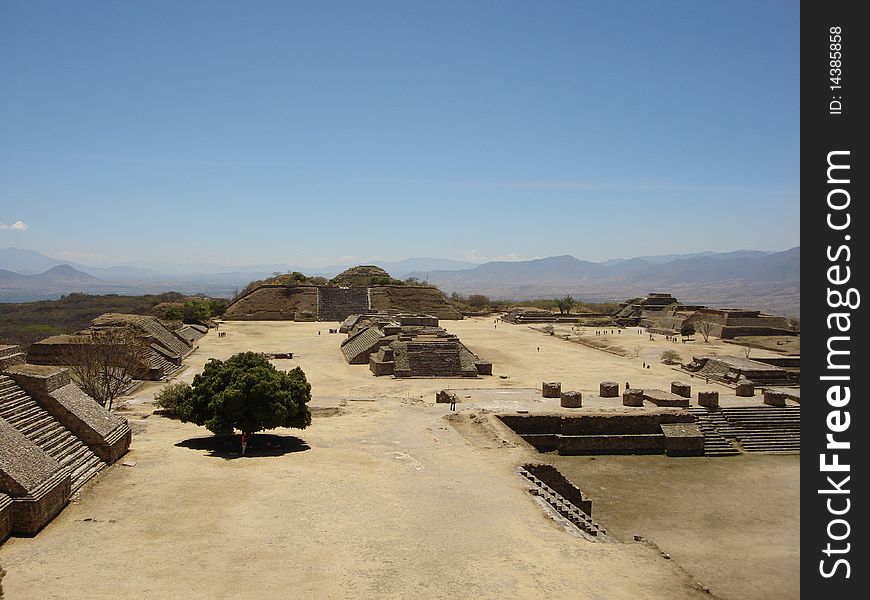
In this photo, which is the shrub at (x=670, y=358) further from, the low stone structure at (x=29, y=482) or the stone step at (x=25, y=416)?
the low stone structure at (x=29, y=482)

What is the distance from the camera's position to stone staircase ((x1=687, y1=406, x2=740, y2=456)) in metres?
22.9

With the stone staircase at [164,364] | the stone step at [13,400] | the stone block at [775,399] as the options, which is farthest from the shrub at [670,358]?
the stone step at [13,400]

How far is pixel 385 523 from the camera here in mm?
12914

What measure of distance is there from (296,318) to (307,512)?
52.4 metres

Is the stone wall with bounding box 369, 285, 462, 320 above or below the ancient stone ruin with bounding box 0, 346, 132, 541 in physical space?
above

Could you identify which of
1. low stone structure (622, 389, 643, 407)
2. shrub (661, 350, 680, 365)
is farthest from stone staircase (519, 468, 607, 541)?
shrub (661, 350, 680, 365)

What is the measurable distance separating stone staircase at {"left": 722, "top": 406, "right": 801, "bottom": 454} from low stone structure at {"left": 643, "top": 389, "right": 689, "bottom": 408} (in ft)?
4.85

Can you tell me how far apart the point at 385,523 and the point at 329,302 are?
56.0 m

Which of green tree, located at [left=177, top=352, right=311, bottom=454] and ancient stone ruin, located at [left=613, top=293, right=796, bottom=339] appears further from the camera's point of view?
ancient stone ruin, located at [left=613, top=293, right=796, bottom=339]

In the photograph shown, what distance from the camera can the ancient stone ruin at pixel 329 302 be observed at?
213 feet

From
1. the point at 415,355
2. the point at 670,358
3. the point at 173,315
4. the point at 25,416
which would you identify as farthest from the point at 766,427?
the point at 173,315

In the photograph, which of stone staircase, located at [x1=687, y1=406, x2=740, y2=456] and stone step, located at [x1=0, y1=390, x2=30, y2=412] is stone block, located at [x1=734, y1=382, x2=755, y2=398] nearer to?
stone staircase, located at [x1=687, y1=406, x2=740, y2=456]

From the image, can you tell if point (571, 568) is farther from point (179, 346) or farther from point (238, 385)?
point (179, 346)
